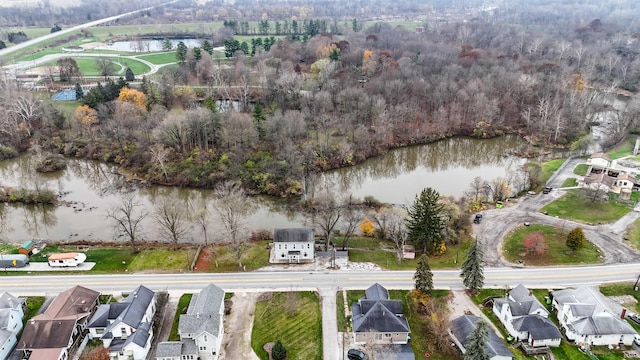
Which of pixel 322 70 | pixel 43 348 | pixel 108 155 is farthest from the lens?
pixel 322 70

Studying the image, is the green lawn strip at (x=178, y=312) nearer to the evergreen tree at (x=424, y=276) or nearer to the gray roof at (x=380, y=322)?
the gray roof at (x=380, y=322)

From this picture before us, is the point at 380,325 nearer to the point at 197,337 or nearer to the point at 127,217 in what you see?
the point at 197,337

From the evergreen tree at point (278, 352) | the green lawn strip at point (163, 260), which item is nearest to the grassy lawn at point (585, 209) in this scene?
the evergreen tree at point (278, 352)

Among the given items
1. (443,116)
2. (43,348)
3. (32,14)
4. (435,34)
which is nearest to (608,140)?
(443,116)

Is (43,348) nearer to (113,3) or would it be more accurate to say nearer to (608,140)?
(608,140)

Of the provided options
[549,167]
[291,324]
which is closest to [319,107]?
[549,167]

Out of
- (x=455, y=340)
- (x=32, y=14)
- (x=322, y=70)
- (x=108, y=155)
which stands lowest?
(x=455, y=340)

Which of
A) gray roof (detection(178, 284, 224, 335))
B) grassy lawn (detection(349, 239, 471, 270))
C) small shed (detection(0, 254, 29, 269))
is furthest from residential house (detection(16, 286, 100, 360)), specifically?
grassy lawn (detection(349, 239, 471, 270))
